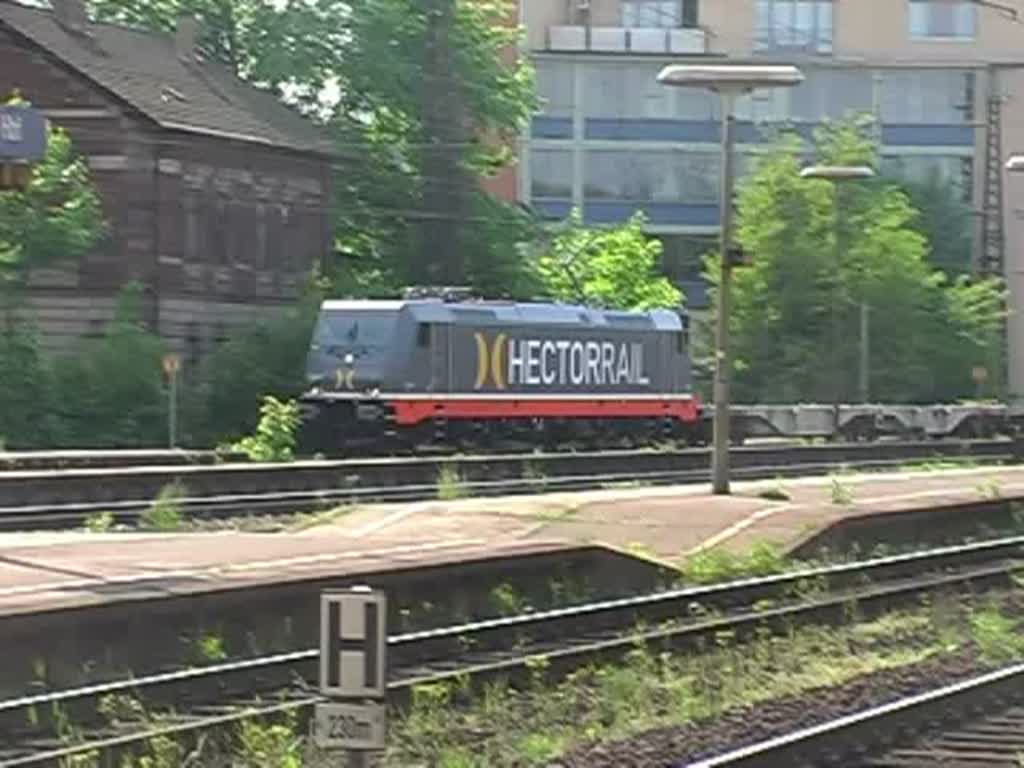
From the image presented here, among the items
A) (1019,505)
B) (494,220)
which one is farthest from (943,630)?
(494,220)

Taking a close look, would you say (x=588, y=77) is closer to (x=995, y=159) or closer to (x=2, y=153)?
(x=995, y=159)

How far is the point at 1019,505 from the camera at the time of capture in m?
33.0

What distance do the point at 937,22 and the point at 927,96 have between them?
263 cm

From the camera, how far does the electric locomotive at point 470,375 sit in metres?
44.6

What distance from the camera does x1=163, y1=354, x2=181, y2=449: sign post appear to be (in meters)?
45.2

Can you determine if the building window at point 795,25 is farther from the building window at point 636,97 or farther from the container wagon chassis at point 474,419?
the container wagon chassis at point 474,419

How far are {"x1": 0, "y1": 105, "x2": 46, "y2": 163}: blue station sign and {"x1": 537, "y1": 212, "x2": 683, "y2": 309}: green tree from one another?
176 ft

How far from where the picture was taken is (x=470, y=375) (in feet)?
150

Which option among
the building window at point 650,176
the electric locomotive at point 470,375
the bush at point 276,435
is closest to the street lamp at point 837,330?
the electric locomotive at point 470,375

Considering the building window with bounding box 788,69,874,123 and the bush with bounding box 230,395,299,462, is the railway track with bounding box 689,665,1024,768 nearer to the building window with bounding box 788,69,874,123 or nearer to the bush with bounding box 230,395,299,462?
the bush with bounding box 230,395,299,462

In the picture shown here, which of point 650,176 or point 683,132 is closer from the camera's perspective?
point 683,132

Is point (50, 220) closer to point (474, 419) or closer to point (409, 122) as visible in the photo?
point (474, 419)

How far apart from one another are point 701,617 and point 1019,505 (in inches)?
549

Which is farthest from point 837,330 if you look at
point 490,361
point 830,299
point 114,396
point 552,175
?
point 552,175
